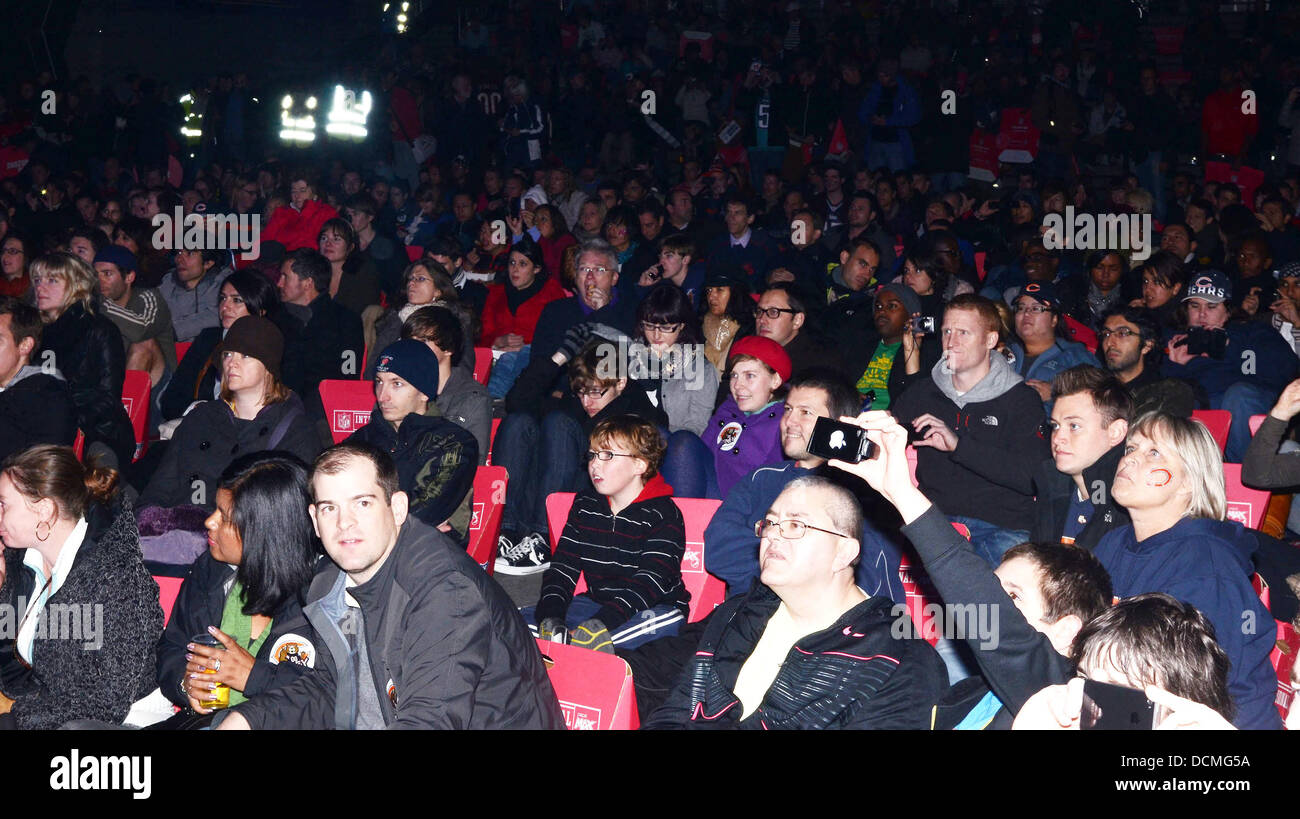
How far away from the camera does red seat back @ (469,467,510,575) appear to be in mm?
5227

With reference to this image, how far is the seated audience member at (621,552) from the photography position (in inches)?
169

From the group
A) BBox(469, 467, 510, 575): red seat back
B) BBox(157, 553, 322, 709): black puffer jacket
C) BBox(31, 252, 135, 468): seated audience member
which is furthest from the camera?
BBox(31, 252, 135, 468): seated audience member

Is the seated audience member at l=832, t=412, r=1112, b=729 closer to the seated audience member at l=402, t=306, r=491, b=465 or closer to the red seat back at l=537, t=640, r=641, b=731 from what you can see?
the red seat back at l=537, t=640, r=641, b=731

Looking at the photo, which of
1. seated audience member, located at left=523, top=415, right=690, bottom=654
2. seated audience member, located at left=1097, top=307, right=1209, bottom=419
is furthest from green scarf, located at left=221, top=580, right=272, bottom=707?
seated audience member, located at left=1097, top=307, right=1209, bottom=419

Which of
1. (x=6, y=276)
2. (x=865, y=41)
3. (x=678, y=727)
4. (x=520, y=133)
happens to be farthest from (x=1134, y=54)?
(x=678, y=727)

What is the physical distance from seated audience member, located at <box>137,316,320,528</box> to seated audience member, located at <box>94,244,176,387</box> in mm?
2053

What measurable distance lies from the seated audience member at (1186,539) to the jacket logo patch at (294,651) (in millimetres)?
2540

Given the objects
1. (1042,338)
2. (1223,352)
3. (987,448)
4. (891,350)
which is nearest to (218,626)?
(987,448)

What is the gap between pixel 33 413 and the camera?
5.80 meters

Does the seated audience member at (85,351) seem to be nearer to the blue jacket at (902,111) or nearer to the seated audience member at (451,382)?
the seated audience member at (451,382)

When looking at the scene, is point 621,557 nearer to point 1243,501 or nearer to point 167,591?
point 167,591

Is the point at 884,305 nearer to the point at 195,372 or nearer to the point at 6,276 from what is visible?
the point at 195,372

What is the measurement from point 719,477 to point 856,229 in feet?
18.6

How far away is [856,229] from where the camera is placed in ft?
35.4
